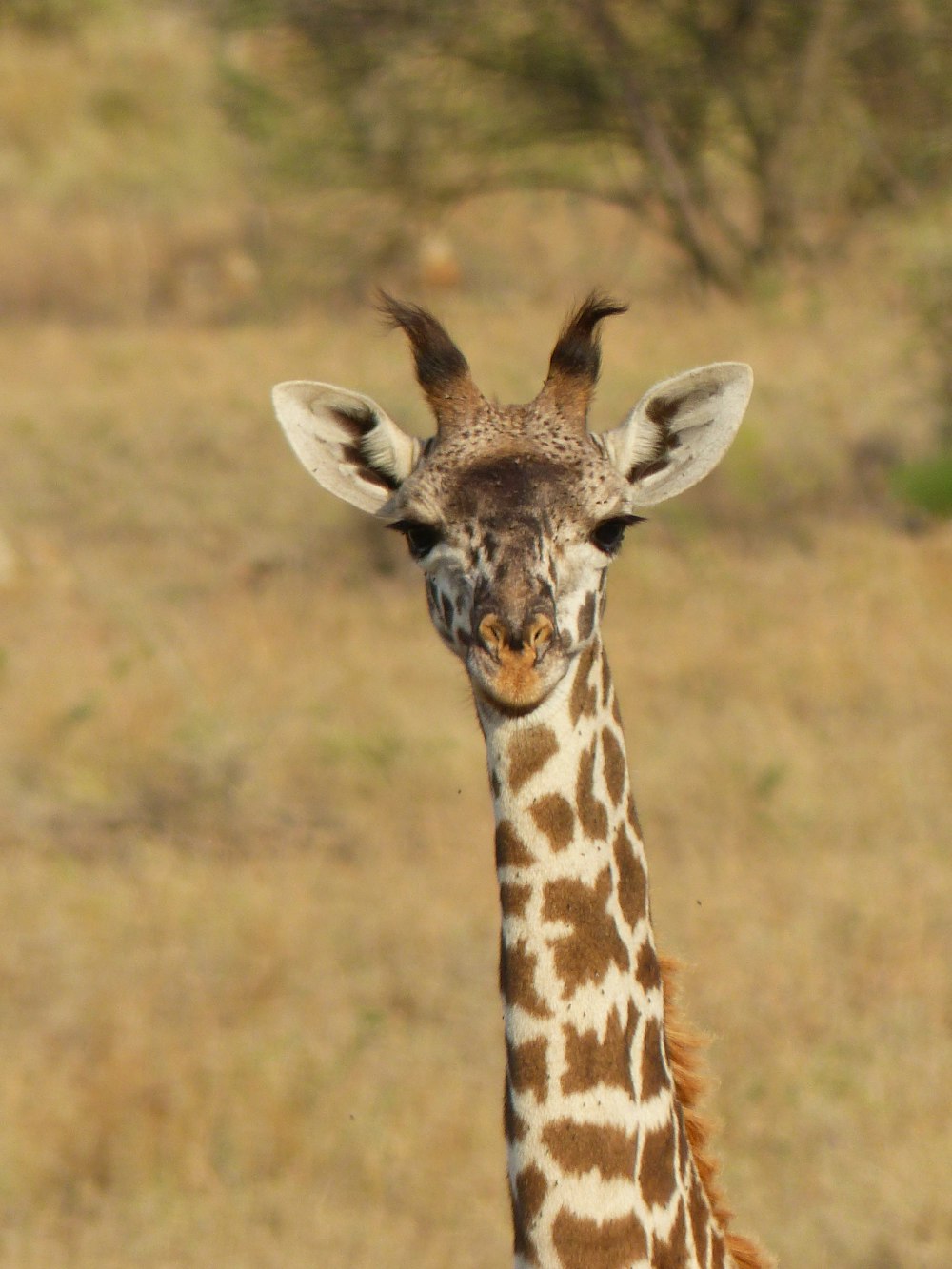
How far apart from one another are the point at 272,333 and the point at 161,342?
149 centimetres

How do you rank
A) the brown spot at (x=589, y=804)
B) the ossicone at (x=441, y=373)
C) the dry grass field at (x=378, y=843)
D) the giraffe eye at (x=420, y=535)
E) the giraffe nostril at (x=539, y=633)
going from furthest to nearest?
1. the dry grass field at (x=378, y=843)
2. the ossicone at (x=441, y=373)
3. the giraffe eye at (x=420, y=535)
4. the brown spot at (x=589, y=804)
5. the giraffe nostril at (x=539, y=633)

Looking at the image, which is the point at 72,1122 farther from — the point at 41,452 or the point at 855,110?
the point at 855,110

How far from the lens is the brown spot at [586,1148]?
132 inches

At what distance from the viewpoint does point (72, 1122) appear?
6.37 metres

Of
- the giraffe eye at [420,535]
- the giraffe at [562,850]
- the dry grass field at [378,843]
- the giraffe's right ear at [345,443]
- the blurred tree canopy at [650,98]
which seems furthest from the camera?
the blurred tree canopy at [650,98]

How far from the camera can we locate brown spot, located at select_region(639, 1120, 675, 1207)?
343 cm

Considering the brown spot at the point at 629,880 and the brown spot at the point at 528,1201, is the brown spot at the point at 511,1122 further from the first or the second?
the brown spot at the point at 629,880

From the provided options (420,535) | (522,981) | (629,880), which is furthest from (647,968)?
(420,535)

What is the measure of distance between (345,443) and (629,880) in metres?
1.14

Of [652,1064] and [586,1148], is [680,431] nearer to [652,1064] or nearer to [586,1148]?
[652,1064]

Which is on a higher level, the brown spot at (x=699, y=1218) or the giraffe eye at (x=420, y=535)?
the giraffe eye at (x=420, y=535)

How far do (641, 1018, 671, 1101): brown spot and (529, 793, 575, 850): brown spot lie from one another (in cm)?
39

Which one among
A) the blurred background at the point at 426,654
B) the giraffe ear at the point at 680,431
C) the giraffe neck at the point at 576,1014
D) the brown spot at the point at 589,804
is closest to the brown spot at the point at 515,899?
the giraffe neck at the point at 576,1014

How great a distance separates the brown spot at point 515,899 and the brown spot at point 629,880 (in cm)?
20
